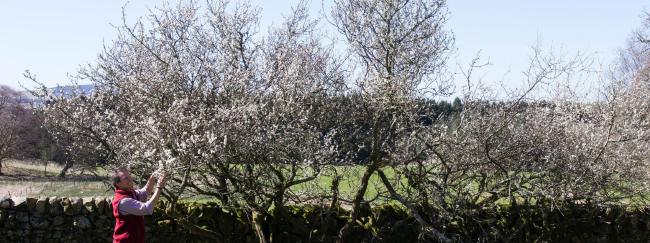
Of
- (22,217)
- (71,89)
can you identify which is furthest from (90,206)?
(71,89)

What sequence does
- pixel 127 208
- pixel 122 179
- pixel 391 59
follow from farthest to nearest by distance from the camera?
pixel 391 59
pixel 122 179
pixel 127 208

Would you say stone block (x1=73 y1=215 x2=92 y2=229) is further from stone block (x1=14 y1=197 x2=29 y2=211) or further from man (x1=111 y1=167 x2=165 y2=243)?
man (x1=111 y1=167 x2=165 y2=243)

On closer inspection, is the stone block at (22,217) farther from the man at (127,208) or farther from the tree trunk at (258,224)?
the man at (127,208)

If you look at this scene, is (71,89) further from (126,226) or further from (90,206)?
(126,226)

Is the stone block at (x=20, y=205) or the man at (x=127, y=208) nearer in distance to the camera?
the man at (x=127, y=208)

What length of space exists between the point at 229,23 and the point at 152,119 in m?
1.85

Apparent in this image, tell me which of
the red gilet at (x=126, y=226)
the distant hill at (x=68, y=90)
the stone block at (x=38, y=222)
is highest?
the distant hill at (x=68, y=90)

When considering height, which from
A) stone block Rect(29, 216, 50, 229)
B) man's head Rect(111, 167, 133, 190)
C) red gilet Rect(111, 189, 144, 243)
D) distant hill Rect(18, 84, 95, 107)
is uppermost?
distant hill Rect(18, 84, 95, 107)

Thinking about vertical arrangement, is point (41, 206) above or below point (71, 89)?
below

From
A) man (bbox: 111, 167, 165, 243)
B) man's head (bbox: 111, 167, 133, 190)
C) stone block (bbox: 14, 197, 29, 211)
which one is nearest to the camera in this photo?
man (bbox: 111, 167, 165, 243)

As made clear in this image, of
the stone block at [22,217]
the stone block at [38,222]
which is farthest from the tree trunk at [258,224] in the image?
the stone block at [22,217]

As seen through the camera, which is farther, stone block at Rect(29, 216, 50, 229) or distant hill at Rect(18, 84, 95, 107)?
stone block at Rect(29, 216, 50, 229)

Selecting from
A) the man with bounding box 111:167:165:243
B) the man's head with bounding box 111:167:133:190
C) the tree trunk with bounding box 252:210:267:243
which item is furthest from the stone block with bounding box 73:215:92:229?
the man's head with bounding box 111:167:133:190

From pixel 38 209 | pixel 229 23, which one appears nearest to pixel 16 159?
pixel 38 209
